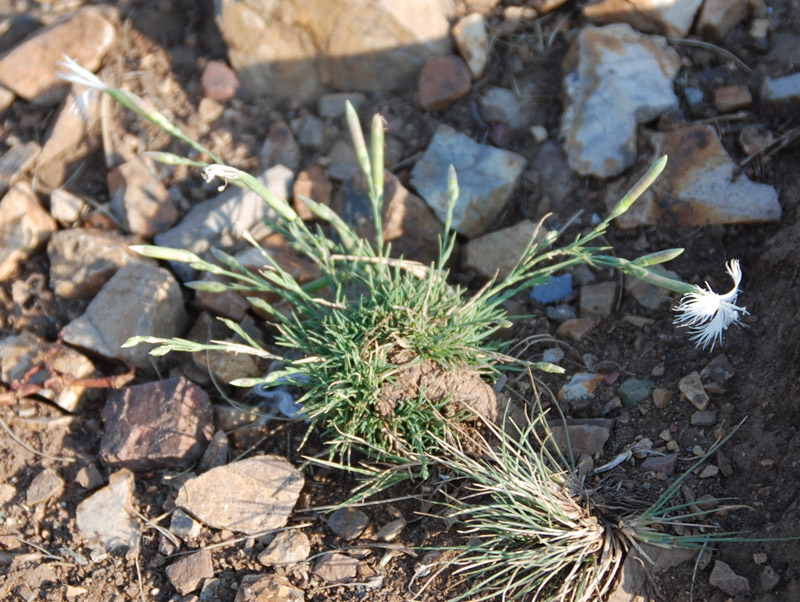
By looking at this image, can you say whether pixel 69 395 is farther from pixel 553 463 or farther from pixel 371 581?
pixel 553 463

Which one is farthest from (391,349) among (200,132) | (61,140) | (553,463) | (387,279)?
(61,140)

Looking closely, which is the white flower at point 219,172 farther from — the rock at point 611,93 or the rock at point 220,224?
the rock at point 611,93

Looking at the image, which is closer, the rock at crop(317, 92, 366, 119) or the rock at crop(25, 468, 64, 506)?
the rock at crop(25, 468, 64, 506)

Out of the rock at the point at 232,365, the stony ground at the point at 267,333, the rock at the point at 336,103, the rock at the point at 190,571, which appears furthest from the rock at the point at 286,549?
the rock at the point at 336,103

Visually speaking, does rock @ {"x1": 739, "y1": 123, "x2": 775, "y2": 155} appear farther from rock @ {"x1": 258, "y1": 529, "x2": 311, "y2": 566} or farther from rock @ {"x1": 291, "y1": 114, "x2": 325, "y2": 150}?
rock @ {"x1": 258, "y1": 529, "x2": 311, "y2": 566}

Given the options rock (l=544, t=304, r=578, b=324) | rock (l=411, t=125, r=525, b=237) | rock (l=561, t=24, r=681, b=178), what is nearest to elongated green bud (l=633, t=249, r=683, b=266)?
rock (l=544, t=304, r=578, b=324)

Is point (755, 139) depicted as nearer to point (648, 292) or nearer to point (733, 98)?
point (733, 98)

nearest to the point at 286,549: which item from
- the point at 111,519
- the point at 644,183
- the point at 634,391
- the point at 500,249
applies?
the point at 111,519
